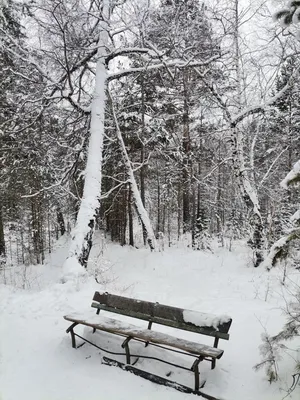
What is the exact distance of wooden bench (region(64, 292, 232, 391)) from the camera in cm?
390

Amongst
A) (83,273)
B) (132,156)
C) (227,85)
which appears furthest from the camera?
(132,156)

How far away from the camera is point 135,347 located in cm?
475

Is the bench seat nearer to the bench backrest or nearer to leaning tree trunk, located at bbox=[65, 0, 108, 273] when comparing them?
the bench backrest

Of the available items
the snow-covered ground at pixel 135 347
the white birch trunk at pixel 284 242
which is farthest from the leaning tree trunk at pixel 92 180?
the white birch trunk at pixel 284 242

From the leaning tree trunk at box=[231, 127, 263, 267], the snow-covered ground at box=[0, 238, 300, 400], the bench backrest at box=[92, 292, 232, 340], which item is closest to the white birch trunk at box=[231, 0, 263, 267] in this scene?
the leaning tree trunk at box=[231, 127, 263, 267]

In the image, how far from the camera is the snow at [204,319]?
165 inches

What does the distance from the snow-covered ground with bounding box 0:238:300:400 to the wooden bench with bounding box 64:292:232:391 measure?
298 mm

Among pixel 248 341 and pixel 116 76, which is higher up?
pixel 116 76

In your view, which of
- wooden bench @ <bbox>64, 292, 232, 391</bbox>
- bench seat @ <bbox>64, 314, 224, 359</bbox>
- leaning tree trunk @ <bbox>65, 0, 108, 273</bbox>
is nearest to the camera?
bench seat @ <bbox>64, 314, 224, 359</bbox>

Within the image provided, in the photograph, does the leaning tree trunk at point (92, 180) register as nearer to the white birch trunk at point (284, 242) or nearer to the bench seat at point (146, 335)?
the bench seat at point (146, 335)

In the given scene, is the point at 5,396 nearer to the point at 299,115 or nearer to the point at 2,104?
the point at 2,104

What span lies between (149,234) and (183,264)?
2.33 m

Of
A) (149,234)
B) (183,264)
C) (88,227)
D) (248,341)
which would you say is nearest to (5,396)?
(248,341)

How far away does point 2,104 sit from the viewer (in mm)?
12258
